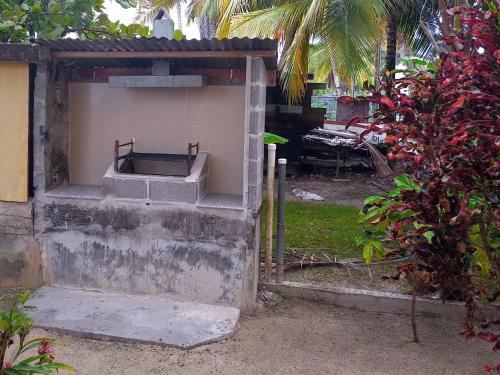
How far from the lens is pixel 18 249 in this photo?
4.90 metres

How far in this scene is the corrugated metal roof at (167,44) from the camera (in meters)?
4.09

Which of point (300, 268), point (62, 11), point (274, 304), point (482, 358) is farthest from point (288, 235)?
point (62, 11)

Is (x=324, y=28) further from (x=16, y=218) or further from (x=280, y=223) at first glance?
(x=16, y=218)

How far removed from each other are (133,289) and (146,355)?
3.45 feet

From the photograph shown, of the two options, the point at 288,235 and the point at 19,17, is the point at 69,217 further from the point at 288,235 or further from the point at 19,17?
the point at 288,235

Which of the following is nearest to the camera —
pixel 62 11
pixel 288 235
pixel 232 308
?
pixel 232 308

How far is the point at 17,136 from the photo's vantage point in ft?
15.5

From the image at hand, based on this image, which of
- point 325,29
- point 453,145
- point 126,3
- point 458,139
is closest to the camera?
point 458,139

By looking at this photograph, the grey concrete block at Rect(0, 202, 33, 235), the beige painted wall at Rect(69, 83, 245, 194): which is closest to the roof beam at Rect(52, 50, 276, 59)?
the beige painted wall at Rect(69, 83, 245, 194)

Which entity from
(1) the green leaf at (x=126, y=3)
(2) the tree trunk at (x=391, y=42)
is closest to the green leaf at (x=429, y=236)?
(1) the green leaf at (x=126, y=3)

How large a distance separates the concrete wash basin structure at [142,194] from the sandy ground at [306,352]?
28 centimetres

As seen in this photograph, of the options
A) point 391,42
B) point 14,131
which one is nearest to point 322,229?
point 14,131

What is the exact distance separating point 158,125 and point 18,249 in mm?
1824

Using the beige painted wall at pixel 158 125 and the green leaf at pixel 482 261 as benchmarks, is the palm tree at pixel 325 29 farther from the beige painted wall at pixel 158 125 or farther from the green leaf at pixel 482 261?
the green leaf at pixel 482 261
